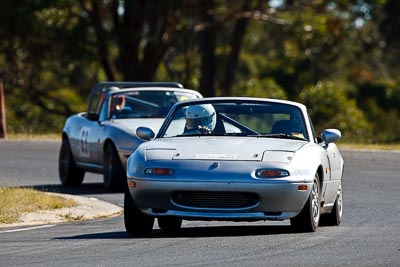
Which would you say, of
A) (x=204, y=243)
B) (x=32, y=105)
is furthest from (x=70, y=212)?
(x=32, y=105)

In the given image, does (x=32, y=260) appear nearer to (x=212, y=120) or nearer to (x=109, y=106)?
(x=212, y=120)

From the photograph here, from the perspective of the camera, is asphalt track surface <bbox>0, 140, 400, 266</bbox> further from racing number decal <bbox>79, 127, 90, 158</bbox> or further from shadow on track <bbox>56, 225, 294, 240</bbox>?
racing number decal <bbox>79, 127, 90, 158</bbox>

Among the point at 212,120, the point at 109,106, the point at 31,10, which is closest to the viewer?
the point at 212,120

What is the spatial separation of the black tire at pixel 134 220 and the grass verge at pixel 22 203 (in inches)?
84.5

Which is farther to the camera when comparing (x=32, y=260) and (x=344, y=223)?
(x=344, y=223)

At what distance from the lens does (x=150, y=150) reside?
11.9 metres

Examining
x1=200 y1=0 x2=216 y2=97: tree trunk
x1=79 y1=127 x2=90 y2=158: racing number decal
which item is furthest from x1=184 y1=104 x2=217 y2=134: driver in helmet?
x1=200 y1=0 x2=216 y2=97: tree trunk

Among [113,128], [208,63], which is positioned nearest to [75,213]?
[113,128]

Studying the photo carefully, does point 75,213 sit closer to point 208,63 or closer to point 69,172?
point 69,172

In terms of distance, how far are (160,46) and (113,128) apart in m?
22.2

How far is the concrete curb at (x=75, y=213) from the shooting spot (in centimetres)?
1396

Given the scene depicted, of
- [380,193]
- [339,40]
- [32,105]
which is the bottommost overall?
[32,105]

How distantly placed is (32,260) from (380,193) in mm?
8975

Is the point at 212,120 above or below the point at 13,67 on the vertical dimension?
above
